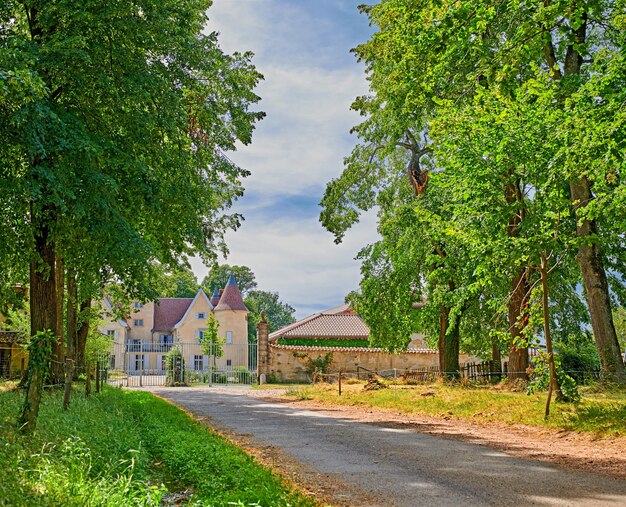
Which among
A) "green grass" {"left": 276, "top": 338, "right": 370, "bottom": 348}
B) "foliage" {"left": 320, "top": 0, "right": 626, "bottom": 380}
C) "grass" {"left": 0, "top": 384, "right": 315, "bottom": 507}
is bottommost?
"grass" {"left": 0, "top": 384, "right": 315, "bottom": 507}

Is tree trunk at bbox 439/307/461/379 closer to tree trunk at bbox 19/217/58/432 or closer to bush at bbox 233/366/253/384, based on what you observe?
tree trunk at bbox 19/217/58/432

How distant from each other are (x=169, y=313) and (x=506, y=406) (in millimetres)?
65048

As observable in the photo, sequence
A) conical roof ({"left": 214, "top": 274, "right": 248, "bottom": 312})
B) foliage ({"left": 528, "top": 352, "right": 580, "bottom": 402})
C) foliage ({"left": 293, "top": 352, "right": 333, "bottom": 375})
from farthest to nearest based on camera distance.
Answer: conical roof ({"left": 214, "top": 274, "right": 248, "bottom": 312}) → foliage ({"left": 293, "top": 352, "right": 333, "bottom": 375}) → foliage ({"left": 528, "top": 352, "right": 580, "bottom": 402})

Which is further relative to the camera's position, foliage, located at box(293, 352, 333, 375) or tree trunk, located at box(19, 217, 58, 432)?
foliage, located at box(293, 352, 333, 375)

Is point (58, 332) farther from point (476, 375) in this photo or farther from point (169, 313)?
point (169, 313)

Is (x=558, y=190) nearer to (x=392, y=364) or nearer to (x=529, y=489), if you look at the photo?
(x=529, y=489)

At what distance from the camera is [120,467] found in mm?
6812

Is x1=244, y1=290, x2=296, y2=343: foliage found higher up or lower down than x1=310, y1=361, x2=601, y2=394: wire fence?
higher up

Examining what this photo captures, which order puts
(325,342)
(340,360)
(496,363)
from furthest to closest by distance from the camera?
(325,342) → (340,360) → (496,363)

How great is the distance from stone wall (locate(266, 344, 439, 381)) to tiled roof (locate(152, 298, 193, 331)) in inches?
1376

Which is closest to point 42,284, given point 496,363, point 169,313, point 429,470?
point 429,470

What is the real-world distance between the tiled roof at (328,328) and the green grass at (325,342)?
23cm

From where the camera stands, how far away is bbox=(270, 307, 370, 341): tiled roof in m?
45.6

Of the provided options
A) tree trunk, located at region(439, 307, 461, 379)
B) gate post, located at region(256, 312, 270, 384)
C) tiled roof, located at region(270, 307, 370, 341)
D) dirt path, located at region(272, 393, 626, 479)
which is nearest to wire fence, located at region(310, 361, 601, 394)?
tree trunk, located at region(439, 307, 461, 379)
